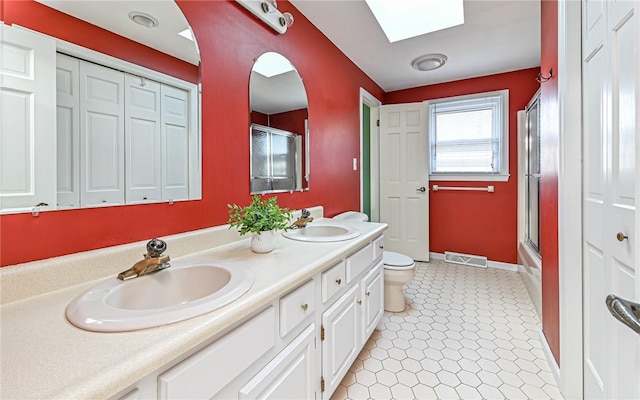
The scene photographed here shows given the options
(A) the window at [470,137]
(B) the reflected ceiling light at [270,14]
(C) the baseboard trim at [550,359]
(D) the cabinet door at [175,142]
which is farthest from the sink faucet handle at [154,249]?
(A) the window at [470,137]

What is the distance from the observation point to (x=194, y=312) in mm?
636

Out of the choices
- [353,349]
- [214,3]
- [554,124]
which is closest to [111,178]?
[214,3]

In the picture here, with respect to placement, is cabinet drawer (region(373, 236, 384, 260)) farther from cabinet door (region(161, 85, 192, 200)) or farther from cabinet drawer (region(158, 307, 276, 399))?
cabinet door (region(161, 85, 192, 200))

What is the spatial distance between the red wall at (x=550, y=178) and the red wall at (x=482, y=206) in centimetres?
161

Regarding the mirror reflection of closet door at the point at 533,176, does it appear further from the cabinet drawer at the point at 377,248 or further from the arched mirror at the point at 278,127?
the arched mirror at the point at 278,127

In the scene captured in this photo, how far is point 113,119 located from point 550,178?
6.92 ft

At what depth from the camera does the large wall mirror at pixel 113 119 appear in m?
0.79

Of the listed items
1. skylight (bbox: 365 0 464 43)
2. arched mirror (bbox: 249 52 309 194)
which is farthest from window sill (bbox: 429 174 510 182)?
arched mirror (bbox: 249 52 309 194)

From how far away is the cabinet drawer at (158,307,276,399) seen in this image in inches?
22.6

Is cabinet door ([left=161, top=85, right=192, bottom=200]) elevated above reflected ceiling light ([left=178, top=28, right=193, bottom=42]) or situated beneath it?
situated beneath

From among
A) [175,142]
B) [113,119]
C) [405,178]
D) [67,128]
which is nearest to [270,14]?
[175,142]

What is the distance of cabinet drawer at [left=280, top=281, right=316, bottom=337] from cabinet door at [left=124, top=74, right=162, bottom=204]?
67 centimetres

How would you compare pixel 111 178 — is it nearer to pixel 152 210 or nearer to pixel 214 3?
pixel 152 210

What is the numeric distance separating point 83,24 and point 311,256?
1105 millimetres
